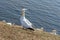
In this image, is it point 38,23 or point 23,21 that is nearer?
point 23,21

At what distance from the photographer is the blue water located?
1315 inches

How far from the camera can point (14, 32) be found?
15438 millimetres

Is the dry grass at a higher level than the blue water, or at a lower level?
higher

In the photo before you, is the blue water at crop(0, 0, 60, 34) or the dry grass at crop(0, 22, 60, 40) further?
the blue water at crop(0, 0, 60, 34)

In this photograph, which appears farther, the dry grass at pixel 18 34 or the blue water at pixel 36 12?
the blue water at pixel 36 12

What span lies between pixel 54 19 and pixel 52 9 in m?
4.35

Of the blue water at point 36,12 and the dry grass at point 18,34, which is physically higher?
the dry grass at point 18,34

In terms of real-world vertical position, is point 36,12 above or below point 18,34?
below

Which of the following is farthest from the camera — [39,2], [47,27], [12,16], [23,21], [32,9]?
[39,2]

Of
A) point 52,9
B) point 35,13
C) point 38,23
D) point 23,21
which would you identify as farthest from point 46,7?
point 23,21

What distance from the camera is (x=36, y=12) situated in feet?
121

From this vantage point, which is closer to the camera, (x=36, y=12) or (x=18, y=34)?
(x=18, y=34)

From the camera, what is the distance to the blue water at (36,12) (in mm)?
33406

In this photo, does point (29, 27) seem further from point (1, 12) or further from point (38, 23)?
point (1, 12)
